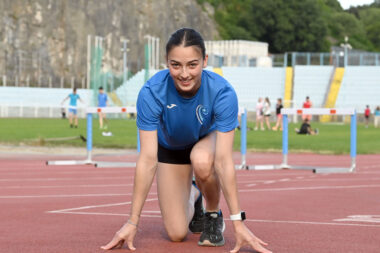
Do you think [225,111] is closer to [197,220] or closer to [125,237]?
[125,237]

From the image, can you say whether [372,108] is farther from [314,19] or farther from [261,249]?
[314,19]

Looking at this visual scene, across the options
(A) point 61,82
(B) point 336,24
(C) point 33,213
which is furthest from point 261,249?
(B) point 336,24

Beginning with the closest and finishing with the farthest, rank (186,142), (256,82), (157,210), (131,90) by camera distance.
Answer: (186,142) < (157,210) < (131,90) < (256,82)

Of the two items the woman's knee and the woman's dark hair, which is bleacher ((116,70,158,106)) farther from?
the woman's dark hair

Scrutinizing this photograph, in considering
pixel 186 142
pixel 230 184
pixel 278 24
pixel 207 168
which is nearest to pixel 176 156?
pixel 186 142

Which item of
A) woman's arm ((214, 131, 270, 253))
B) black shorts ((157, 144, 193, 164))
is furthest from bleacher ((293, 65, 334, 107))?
woman's arm ((214, 131, 270, 253))

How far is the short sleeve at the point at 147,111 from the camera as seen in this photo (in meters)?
5.42

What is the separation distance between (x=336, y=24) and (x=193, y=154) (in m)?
134

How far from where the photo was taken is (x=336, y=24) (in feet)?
445

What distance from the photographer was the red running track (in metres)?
5.69

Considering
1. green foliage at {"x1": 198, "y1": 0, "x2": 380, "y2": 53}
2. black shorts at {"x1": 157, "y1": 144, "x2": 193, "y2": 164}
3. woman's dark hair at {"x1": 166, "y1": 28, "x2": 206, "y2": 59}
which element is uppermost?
green foliage at {"x1": 198, "y1": 0, "x2": 380, "y2": 53}

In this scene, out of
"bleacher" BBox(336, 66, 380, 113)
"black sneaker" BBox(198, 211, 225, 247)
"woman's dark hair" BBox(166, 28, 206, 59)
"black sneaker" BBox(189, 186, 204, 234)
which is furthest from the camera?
"bleacher" BBox(336, 66, 380, 113)

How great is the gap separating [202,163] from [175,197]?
50 cm

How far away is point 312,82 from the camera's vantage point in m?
60.8
